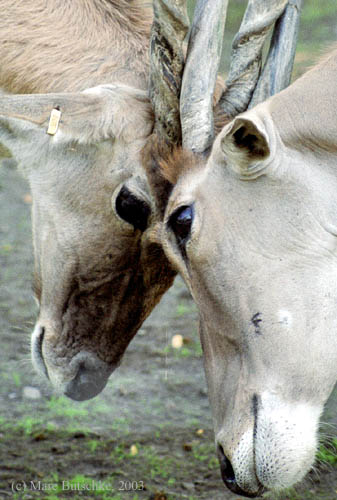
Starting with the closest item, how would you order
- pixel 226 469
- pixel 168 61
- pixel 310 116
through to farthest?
pixel 310 116, pixel 226 469, pixel 168 61

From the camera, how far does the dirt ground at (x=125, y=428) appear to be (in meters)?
4.40

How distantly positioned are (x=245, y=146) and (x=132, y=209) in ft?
2.73

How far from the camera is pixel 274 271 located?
295 cm

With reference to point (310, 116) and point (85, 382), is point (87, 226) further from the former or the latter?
point (310, 116)

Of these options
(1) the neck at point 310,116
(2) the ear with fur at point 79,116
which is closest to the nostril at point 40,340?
(2) the ear with fur at point 79,116

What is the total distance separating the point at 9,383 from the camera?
546cm

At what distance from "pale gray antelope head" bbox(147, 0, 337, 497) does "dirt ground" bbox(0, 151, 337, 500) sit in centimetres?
134

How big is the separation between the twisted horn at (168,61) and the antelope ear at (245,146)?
19.7 inches

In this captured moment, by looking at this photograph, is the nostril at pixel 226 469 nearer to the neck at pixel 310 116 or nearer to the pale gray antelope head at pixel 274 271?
the pale gray antelope head at pixel 274 271

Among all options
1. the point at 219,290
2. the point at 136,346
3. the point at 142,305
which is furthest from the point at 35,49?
the point at 136,346

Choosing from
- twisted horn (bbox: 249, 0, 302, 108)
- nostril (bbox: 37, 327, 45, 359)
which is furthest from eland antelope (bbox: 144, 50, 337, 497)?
nostril (bbox: 37, 327, 45, 359)

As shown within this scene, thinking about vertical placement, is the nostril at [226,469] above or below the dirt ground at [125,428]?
above

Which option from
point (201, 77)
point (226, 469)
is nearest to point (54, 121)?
point (201, 77)

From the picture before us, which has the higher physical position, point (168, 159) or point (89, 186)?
point (168, 159)
